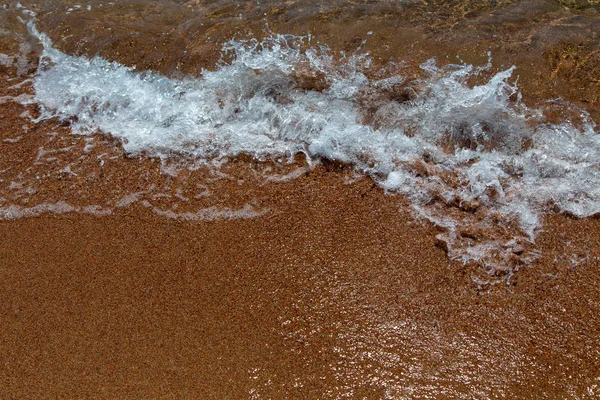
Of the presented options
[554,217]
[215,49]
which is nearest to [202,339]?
[554,217]

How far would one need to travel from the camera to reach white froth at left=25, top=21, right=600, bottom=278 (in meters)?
3.45

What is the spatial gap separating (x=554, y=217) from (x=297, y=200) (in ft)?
6.02

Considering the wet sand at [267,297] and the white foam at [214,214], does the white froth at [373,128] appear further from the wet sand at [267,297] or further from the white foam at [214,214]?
the wet sand at [267,297]

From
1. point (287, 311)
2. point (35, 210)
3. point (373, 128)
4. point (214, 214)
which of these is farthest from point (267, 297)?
point (35, 210)

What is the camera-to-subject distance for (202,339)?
9.11ft

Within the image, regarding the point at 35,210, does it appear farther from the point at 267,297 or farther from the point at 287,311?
the point at 287,311

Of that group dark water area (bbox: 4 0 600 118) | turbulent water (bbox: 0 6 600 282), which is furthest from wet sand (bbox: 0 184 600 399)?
dark water area (bbox: 4 0 600 118)

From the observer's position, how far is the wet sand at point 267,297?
2609 millimetres

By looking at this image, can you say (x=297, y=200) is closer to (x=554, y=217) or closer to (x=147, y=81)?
(x=554, y=217)

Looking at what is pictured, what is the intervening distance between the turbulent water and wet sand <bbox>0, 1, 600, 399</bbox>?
18cm

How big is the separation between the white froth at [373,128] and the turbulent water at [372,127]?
0.03ft

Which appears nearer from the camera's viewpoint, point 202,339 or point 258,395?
point 258,395

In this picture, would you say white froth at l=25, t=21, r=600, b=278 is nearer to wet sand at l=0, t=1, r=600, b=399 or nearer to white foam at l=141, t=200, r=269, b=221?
white foam at l=141, t=200, r=269, b=221

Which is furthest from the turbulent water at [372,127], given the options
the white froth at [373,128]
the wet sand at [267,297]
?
the wet sand at [267,297]
